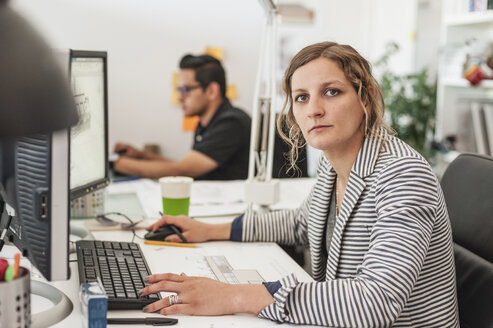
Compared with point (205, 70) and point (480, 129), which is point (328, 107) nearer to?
point (205, 70)

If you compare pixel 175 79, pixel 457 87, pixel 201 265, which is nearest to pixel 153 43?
pixel 175 79

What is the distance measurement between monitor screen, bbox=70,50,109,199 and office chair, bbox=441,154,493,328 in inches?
35.6

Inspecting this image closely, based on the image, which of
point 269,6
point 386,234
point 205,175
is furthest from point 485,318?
point 205,175

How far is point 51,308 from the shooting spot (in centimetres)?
100

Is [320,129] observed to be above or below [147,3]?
below

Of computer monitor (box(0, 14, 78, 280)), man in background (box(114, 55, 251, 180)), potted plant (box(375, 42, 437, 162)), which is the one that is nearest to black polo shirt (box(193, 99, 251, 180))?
man in background (box(114, 55, 251, 180))

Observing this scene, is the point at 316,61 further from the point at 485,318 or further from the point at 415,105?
the point at 415,105

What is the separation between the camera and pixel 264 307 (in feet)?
3.40

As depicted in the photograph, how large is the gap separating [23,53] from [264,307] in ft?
2.12

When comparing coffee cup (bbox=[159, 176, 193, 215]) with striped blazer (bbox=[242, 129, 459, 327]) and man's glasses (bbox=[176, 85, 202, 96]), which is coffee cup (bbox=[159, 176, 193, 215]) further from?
man's glasses (bbox=[176, 85, 202, 96])

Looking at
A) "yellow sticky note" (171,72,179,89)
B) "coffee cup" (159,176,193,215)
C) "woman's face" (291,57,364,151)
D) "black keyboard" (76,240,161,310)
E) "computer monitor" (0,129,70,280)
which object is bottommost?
"black keyboard" (76,240,161,310)

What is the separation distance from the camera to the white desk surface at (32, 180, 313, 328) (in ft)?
3.33

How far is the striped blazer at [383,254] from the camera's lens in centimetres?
→ 100

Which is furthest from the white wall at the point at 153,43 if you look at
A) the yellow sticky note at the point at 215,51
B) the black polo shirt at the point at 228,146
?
the black polo shirt at the point at 228,146
